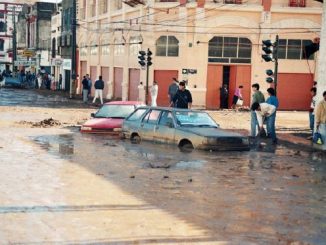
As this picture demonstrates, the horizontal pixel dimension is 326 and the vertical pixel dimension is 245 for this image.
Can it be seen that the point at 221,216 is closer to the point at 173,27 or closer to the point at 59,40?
the point at 173,27

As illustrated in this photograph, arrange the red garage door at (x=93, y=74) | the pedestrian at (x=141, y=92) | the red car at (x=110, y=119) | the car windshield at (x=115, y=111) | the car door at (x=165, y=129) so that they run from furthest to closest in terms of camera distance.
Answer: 1. the red garage door at (x=93, y=74)
2. the pedestrian at (x=141, y=92)
3. the car windshield at (x=115, y=111)
4. the red car at (x=110, y=119)
5. the car door at (x=165, y=129)

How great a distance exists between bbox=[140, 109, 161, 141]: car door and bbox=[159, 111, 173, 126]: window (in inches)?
10.6

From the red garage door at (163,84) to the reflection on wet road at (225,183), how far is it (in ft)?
64.4

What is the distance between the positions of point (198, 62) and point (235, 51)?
2374mm

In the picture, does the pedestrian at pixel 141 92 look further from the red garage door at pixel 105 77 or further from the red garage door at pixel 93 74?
the red garage door at pixel 93 74

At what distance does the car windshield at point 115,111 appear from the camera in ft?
70.8

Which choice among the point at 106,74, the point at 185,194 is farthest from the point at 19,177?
the point at 106,74

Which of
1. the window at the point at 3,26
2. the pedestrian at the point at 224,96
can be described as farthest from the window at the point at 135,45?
the window at the point at 3,26

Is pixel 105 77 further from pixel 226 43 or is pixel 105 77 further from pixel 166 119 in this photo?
pixel 166 119

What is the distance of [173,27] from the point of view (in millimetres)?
38031

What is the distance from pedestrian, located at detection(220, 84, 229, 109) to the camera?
124ft

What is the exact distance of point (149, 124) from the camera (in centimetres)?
1875

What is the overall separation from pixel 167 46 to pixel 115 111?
1758cm

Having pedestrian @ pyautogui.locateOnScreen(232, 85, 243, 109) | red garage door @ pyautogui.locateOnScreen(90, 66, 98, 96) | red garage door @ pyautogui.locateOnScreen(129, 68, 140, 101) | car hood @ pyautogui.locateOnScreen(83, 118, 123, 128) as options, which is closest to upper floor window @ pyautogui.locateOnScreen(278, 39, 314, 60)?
pedestrian @ pyautogui.locateOnScreen(232, 85, 243, 109)
